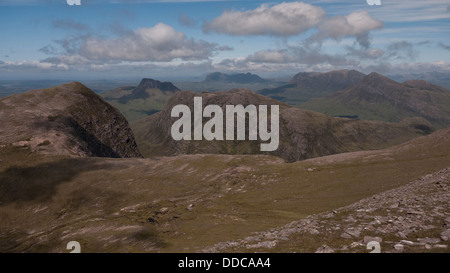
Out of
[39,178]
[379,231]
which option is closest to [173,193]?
[39,178]

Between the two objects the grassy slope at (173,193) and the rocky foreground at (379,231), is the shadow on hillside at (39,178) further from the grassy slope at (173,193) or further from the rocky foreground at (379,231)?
the rocky foreground at (379,231)

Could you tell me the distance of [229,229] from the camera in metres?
51.8

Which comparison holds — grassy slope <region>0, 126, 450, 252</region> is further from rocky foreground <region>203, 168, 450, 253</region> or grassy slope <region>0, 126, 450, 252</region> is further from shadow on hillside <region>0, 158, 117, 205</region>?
rocky foreground <region>203, 168, 450, 253</region>

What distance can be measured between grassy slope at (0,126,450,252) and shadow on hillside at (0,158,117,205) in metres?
0.40

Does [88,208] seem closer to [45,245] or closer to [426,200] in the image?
[45,245]

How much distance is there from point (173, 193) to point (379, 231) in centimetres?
8176

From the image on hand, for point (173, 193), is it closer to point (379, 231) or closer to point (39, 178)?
point (39, 178)

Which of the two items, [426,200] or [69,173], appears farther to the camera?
[69,173]

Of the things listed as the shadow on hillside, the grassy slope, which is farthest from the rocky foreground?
the shadow on hillside
